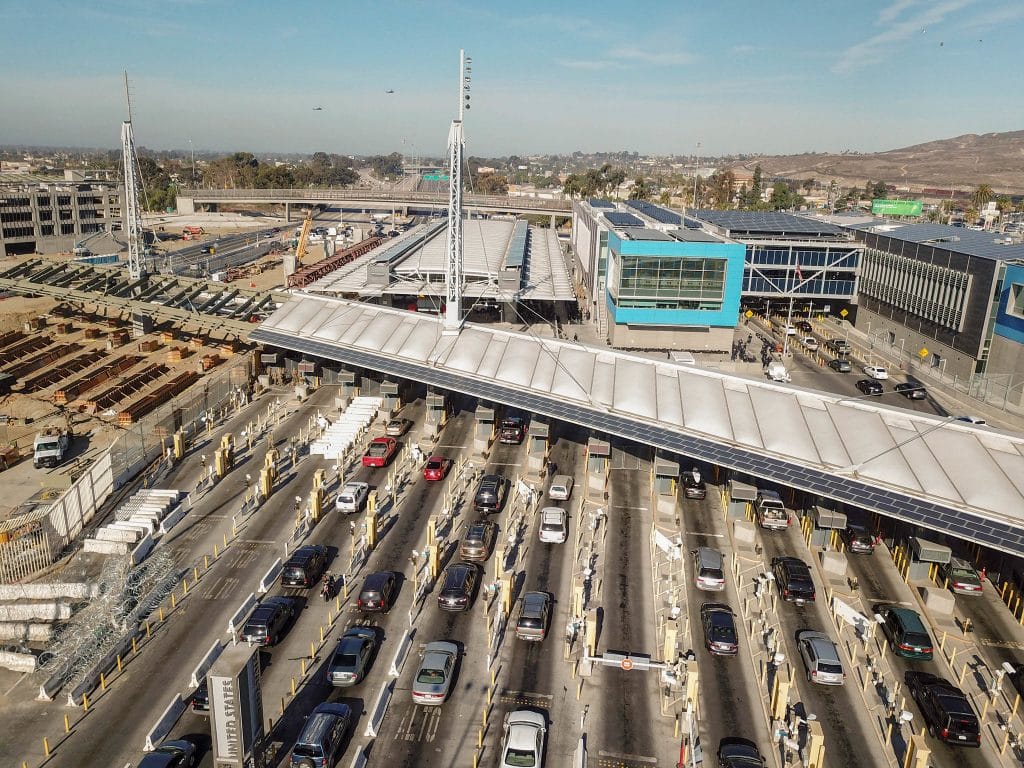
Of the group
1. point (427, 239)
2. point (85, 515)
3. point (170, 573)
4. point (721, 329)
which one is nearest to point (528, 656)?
point (170, 573)

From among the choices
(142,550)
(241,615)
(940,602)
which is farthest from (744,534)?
(142,550)

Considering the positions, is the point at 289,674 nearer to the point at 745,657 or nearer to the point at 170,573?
the point at 170,573

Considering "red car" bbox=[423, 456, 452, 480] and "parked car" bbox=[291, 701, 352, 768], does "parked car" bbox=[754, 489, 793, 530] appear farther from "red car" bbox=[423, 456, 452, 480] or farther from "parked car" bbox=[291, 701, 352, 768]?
"parked car" bbox=[291, 701, 352, 768]

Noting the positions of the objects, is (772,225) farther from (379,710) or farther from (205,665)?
(205,665)

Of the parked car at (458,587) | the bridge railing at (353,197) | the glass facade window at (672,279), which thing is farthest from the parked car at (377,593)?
the bridge railing at (353,197)

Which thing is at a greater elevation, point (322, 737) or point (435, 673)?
point (322, 737)
